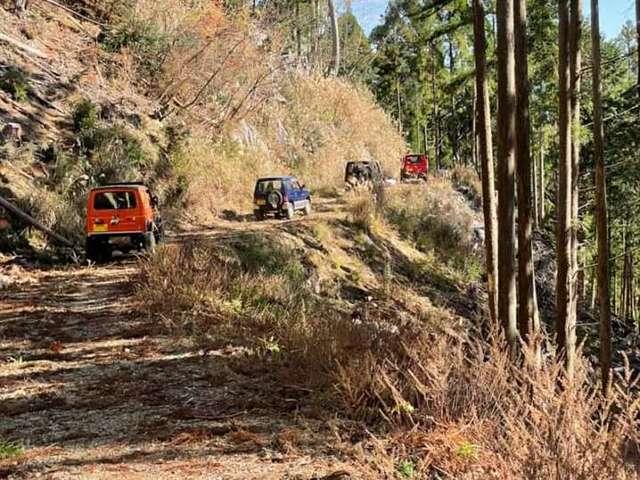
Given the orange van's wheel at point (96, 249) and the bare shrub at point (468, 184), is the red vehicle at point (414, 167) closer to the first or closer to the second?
the bare shrub at point (468, 184)

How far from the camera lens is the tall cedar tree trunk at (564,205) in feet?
41.3

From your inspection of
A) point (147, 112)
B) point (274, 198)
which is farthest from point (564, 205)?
point (147, 112)

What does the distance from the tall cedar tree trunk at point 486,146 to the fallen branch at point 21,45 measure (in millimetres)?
13853

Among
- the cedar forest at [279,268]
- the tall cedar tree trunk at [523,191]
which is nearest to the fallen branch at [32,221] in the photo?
the cedar forest at [279,268]

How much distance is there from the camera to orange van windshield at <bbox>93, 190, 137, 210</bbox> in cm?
Answer: 1343

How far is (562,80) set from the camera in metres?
13.2

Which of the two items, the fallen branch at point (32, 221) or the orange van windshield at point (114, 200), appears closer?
the fallen branch at point (32, 221)

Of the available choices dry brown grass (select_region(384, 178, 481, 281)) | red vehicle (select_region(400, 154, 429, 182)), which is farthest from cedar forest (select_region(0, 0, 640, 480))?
red vehicle (select_region(400, 154, 429, 182))

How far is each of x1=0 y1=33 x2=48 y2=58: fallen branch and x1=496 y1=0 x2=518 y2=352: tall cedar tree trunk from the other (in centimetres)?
1531

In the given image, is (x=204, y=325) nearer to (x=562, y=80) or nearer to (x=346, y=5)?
(x=562, y=80)

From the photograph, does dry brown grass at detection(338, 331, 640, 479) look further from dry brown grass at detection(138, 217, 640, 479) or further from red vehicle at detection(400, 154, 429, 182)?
red vehicle at detection(400, 154, 429, 182)

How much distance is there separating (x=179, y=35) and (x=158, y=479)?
2264 centimetres

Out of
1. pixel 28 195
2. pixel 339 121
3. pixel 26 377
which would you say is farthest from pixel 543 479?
pixel 339 121

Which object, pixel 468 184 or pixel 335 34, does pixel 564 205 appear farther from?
pixel 335 34
